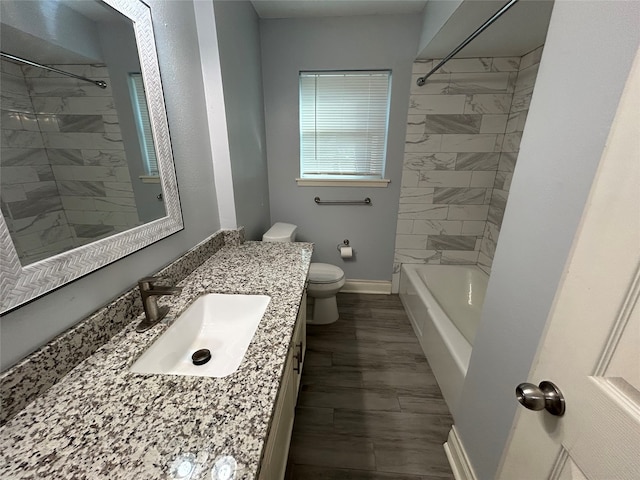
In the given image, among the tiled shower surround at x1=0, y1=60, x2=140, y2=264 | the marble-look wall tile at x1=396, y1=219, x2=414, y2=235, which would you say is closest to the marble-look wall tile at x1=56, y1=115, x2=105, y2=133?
the tiled shower surround at x1=0, y1=60, x2=140, y2=264

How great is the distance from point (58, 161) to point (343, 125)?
2.04 m

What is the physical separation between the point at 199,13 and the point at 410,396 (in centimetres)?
242

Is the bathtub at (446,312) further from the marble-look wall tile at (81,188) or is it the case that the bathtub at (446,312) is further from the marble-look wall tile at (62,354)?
the marble-look wall tile at (81,188)

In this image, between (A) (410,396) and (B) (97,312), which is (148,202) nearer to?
(B) (97,312)

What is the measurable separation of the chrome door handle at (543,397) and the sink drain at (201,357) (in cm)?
87

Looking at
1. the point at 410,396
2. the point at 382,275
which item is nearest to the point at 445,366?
the point at 410,396

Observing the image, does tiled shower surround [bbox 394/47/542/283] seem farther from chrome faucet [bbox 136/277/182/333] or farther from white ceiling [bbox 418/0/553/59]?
chrome faucet [bbox 136/277/182/333]

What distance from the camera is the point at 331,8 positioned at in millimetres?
1884

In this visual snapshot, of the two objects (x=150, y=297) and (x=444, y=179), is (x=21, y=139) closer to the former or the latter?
(x=150, y=297)

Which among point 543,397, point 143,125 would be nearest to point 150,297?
point 143,125

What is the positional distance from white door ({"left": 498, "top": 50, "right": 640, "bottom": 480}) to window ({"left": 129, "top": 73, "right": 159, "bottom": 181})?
1.26 metres

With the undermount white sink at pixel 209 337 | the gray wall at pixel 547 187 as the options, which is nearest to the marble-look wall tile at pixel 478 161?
the gray wall at pixel 547 187

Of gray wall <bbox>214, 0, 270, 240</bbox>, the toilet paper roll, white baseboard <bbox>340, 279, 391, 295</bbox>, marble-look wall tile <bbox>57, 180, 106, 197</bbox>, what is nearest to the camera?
marble-look wall tile <bbox>57, 180, 106, 197</bbox>

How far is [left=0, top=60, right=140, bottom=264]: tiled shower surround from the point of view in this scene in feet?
1.86
